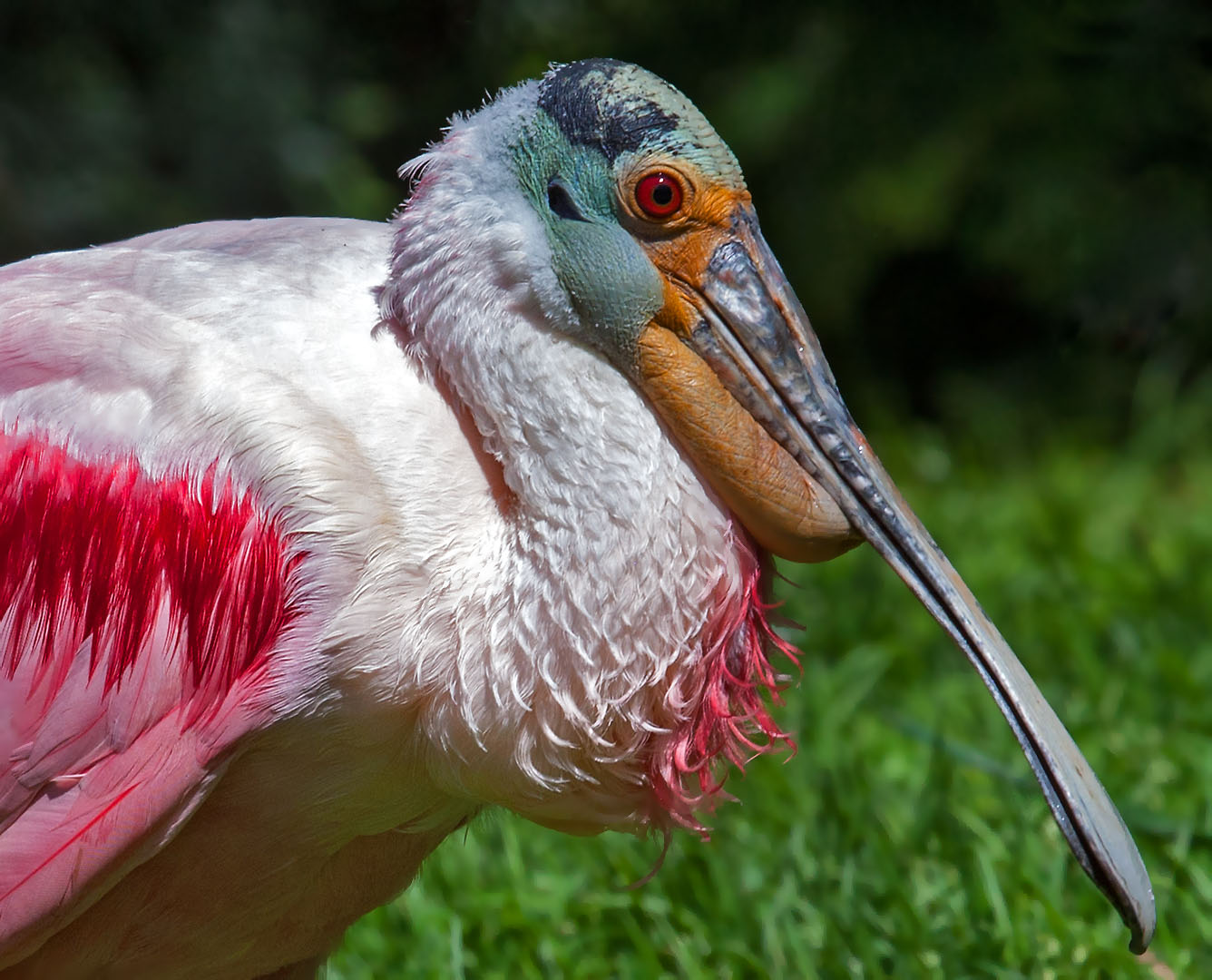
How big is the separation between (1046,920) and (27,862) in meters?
1.97

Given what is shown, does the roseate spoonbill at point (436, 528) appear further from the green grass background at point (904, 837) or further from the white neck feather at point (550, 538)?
the green grass background at point (904, 837)

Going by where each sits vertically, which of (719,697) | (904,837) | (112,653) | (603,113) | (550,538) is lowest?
(904,837)

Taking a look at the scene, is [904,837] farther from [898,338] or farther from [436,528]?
[898,338]

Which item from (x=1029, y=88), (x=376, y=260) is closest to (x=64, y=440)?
(x=376, y=260)

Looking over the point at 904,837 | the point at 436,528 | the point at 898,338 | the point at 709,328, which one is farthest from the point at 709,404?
the point at 898,338

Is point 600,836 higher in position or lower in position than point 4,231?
lower

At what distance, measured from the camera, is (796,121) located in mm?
7133

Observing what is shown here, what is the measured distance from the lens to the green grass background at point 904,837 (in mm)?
3387

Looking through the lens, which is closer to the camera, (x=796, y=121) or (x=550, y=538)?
(x=550, y=538)

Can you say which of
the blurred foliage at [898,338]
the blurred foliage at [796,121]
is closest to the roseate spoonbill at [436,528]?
the blurred foliage at [898,338]

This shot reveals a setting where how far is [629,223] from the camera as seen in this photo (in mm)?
2568

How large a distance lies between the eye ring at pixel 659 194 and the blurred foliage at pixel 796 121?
320 centimetres

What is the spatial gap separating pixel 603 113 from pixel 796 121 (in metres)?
4.75

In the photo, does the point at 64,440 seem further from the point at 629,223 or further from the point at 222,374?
the point at 629,223
